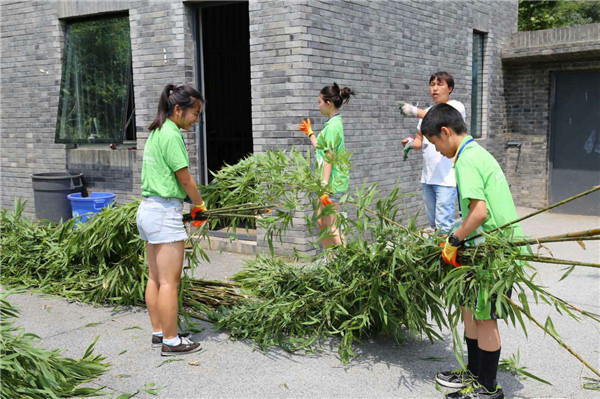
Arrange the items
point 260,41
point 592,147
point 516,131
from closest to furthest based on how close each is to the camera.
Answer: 1. point 260,41
2. point 592,147
3. point 516,131

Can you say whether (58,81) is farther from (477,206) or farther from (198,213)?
(477,206)

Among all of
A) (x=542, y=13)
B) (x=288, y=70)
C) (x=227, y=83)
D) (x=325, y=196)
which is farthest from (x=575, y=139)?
(x=542, y=13)

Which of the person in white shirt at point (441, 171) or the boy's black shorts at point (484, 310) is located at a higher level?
the person in white shirt at point (441, 171)

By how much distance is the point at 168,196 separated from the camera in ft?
14.9

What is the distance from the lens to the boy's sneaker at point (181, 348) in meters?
4.61

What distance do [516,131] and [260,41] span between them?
23.7 feet

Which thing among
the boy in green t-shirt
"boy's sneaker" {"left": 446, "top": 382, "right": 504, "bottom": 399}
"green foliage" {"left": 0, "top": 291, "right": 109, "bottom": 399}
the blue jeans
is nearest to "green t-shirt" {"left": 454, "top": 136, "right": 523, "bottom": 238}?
the boy in green t-shirt

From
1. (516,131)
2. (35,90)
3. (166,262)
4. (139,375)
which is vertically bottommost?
(139,375)

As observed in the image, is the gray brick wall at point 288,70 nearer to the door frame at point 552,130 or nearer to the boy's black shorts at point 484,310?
the door frame at point 552,130

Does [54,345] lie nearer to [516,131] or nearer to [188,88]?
[188,88]

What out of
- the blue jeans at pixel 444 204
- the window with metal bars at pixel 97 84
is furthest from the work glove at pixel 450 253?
the window with metal bars at pixel 97 84

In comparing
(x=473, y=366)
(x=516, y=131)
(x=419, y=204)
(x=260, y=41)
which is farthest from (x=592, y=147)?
(x=473, y=366)

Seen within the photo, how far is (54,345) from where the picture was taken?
486 centimetres

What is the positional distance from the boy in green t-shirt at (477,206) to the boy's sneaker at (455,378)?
2 centimetres
